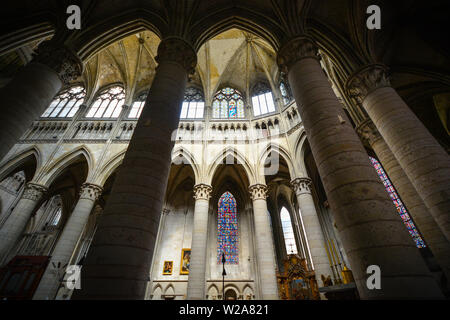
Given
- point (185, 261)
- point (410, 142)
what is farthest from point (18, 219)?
point (410, 142)

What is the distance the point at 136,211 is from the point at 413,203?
286 inches

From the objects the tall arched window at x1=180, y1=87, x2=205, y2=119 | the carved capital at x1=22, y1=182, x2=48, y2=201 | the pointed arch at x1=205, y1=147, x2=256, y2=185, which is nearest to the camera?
the carved capital at x1=22, y1=182, x2=48, y2=201

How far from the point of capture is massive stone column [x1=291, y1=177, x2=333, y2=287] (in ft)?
25.8

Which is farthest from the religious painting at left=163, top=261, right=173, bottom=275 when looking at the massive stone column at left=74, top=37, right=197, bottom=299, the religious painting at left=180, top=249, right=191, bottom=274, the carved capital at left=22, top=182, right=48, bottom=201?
the massive stone column at left=74, top=37, right=197, bottom=299

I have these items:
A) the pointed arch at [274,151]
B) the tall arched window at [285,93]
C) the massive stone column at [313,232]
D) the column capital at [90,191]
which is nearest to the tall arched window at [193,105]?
the pointed arch at [274,151]

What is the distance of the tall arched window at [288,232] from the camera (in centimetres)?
1353

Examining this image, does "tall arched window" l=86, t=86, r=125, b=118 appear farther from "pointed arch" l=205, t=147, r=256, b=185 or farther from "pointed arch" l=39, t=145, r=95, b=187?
"pointed arch" l=205, t=147, r=256, b=185

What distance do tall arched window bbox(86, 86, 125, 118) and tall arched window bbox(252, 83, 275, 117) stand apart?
967 centimetres

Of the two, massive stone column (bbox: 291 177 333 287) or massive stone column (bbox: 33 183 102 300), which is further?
massive stone column (bbox: 33 183 102 300)

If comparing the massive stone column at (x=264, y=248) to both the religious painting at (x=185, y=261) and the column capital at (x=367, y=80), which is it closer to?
the religious painting at (x=185, y=261)

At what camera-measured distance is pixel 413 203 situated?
598 centimetres

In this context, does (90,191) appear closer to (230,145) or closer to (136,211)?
(230,145)

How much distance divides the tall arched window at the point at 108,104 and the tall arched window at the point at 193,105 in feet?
15.1
